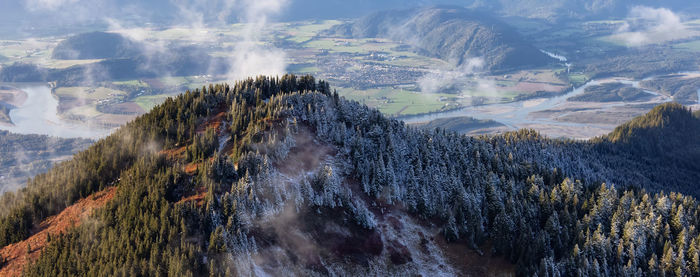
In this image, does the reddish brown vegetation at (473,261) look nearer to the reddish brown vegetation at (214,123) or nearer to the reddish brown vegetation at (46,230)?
the reddish brown vegetation at (214,123)

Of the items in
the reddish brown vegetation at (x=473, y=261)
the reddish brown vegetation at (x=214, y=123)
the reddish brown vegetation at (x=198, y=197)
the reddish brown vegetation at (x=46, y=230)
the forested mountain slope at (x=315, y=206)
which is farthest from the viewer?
the reddish brown vegetation at (x=214, y=123)

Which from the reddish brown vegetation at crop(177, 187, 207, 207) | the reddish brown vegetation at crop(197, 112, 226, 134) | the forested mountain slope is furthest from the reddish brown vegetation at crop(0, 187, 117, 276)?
the reddish brown vegetation at crop(197, 112, 226, 134)

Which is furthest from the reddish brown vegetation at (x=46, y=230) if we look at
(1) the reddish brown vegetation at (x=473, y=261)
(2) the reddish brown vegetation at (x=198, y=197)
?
(1) the reddish brown vegetation at (x=473, y=261)

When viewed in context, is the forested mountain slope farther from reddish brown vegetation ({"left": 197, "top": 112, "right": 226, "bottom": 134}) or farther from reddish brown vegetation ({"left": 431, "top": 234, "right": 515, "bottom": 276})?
reddish brown vegetation ({"left": 197, "top": 112, "right": 226, "bottom": 134})

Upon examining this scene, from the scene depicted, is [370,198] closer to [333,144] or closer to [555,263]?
[333,144]

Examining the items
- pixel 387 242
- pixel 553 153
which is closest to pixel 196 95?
pixel 387 242

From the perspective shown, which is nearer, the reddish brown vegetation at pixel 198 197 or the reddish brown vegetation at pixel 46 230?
the reddish brown vegetation at pixel 46 230
